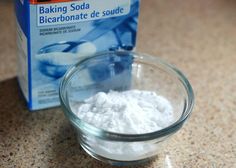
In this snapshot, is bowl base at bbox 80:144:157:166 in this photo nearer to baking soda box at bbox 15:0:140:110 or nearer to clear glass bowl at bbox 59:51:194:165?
clear glass bowl at bbox 59:51:194:165

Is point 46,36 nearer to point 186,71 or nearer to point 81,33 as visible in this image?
point 81,33

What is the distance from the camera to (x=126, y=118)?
0.67 meters

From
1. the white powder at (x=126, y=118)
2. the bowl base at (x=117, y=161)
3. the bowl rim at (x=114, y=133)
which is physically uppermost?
the bowl rim at (x=114, y=133)

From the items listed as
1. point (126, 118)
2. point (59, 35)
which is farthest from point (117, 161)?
point (59, 35)

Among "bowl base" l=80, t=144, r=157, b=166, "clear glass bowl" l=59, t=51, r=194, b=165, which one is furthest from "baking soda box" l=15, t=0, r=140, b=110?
"bowl base" l=80, t=144, r=157, b=166

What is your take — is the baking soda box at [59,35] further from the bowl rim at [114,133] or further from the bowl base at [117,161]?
the bowl base at [117,161]

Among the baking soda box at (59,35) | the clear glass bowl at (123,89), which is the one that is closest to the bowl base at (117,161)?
the clear glass bowl at (123,89)

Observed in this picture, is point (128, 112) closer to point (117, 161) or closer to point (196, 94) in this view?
point (117, 161)

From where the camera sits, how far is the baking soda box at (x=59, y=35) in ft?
2.24

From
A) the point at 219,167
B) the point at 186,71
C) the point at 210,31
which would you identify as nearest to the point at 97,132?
the point at 219,167

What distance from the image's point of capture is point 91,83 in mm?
780

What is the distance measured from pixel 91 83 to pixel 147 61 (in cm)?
10

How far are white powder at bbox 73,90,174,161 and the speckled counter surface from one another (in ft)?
0.12

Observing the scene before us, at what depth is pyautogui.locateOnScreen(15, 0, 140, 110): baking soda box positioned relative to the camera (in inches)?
26.9
